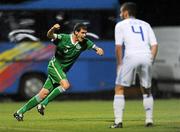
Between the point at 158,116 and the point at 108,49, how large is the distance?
10.8 m

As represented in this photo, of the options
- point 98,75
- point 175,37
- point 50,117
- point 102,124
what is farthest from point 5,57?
point 102,124

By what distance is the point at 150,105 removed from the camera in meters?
16.0

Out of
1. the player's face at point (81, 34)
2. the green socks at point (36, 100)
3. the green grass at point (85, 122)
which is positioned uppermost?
the player's face at point (81, 34)

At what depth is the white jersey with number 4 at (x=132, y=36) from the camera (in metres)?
15.8

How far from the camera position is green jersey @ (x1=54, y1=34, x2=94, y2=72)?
18.0 metres

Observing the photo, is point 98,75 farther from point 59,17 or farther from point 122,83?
point 122,83

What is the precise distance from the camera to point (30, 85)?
2956 cm

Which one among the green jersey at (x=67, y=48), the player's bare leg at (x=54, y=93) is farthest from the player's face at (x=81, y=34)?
the player's bare leg at (x=54, y=93)

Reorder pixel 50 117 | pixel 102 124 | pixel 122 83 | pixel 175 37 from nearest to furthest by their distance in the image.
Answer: pixel 122 83, pixel 102 124, pixel 50 117, pixel 175 37

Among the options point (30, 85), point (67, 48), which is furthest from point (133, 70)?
point (30, 85)

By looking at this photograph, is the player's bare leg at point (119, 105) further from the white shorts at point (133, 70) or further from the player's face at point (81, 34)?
the player's face at point (81, 34)

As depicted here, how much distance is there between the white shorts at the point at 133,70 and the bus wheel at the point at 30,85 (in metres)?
13.6

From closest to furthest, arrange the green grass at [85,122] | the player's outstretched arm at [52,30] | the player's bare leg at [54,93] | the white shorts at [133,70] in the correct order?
the green grass at [85,122] → the white shorts at [133,70] → the player's outstretched arm at [52,30] → the player's bare leg at [54,93]

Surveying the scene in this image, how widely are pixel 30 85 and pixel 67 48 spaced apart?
11670 millimetres
